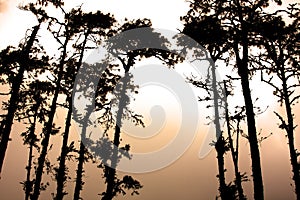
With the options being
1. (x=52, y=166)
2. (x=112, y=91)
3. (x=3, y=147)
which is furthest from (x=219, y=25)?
(x=52, y=166)

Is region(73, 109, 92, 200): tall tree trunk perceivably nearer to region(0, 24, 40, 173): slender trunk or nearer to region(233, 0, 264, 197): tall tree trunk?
region(0, 24, 40, 173): slender trunk

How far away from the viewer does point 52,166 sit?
23.3 m

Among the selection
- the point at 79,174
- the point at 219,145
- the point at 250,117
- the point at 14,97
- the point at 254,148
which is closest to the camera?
the point at 254,148

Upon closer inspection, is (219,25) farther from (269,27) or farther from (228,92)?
(228,92)

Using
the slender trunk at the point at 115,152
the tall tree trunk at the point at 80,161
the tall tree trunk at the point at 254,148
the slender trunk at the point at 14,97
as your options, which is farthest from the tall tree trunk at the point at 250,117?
the tall tree trunk at the point at 80,161

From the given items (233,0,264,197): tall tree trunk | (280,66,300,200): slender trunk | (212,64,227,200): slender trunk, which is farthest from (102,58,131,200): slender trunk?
(233,0,264,197): tall tree trunk

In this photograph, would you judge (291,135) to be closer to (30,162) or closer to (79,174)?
(79,174)

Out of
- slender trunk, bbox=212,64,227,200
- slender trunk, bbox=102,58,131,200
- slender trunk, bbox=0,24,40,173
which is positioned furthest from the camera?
slender trunk, bbox=102,58,131,200

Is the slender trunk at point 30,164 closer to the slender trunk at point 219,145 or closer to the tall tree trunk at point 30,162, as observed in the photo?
the tall tree trunk at point 30,162

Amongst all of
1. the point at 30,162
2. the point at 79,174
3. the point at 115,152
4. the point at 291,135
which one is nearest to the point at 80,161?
the point at 79,174

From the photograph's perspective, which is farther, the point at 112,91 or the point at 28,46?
the point at 112,91

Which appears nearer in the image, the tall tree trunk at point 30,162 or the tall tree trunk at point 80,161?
the tall tree trunk at point 80,161

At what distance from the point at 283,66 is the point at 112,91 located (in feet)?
32.7

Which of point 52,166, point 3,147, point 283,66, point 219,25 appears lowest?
point 3,147
